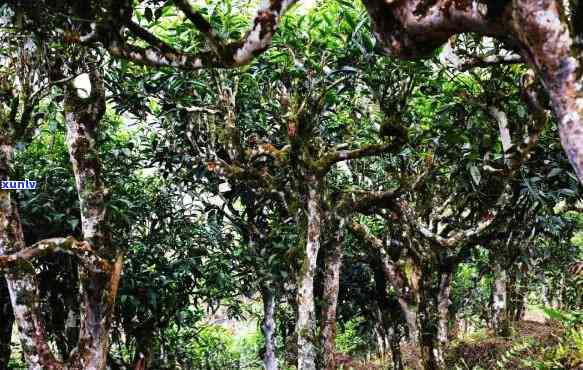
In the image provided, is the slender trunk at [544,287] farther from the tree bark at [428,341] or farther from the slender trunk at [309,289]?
the slender trunk at [309,289]

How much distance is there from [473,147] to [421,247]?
198cm

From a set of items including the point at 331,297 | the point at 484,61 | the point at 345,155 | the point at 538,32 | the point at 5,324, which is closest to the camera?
the point at 538,32

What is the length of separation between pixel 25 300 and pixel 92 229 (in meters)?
0.98

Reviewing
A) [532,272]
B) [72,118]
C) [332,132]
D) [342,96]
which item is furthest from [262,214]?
[532,272]

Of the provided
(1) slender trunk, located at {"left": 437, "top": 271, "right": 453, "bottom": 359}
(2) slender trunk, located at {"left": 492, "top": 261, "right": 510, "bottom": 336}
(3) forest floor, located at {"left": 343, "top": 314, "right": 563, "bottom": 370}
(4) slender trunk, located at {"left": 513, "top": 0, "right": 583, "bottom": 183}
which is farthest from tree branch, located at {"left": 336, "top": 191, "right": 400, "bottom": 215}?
(2) slender trunk, located at {"left": 492, "top": 261, "right": 510, "bottom": 336}

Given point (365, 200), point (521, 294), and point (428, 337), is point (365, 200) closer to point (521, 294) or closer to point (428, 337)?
point (428, 337)

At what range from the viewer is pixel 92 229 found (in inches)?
212

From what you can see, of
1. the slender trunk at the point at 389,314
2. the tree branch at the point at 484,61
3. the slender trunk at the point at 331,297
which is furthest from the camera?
the slender trunk at the point at 389,314

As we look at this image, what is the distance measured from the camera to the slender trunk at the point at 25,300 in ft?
16.6

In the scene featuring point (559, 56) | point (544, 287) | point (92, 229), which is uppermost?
point (559, 56)

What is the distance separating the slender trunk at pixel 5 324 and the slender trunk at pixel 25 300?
311 centimetres

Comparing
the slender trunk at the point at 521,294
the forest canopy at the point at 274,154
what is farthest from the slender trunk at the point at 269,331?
the slender trunk at the point at 521,294

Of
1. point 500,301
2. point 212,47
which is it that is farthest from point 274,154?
point 500,301

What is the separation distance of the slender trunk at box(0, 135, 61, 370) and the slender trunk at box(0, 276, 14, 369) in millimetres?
3108
